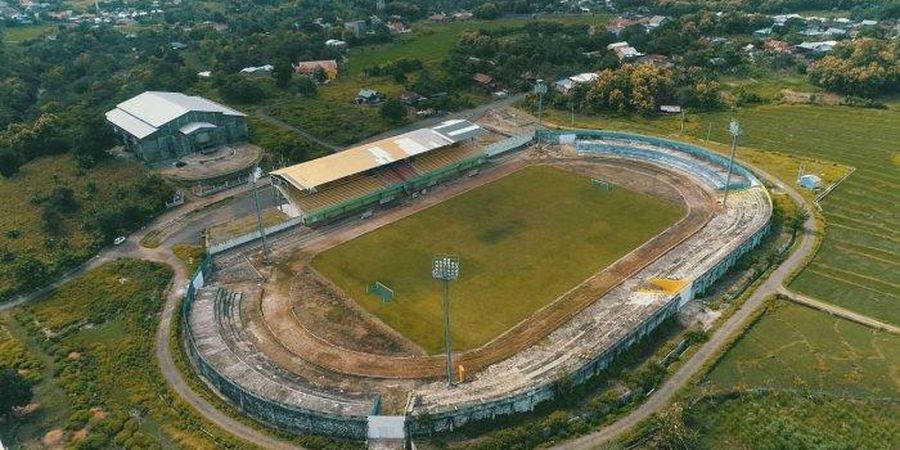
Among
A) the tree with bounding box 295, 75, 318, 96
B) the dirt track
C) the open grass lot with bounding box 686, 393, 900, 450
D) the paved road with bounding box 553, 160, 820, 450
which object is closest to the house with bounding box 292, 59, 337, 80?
the tree with bounding box 295, 75, 318, 96

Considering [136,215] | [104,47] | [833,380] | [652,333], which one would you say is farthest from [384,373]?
[104,47]

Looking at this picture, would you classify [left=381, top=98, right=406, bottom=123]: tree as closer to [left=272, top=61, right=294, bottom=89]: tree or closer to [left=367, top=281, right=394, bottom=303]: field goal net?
[left=272, top=61, right=294, bottom=89]: tree

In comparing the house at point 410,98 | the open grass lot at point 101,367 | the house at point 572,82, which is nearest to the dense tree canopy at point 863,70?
the house at point 572,82

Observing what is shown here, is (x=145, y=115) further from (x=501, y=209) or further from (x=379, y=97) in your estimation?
(x=501, y=209)

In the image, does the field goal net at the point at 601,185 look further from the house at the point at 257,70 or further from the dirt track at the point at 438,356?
the house at the point at 257,70

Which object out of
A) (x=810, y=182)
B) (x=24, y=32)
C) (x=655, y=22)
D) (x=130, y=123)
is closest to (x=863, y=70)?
(x=810, y=182)

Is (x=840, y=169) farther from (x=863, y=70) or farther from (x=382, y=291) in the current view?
(x=382, y=291)
